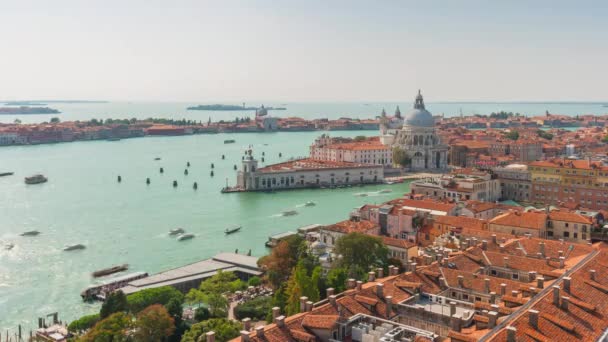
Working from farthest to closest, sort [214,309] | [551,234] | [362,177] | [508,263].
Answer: [362,177] < [551,234] < [214,309] < [508,263]

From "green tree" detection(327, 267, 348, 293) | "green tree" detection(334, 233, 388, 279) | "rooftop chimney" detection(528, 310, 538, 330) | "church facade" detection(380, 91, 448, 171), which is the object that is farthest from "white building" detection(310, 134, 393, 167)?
"rooftop chimney" detection(528, 310, 538, 330)

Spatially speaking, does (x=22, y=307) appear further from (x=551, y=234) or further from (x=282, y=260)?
(x=551, y=234)

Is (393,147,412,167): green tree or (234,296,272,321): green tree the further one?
(393,147,412,167): green tree

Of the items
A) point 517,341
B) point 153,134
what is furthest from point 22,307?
point 153,134

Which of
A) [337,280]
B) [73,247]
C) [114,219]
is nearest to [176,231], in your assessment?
[73,247]

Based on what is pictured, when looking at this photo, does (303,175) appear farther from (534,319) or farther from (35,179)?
(534,319)

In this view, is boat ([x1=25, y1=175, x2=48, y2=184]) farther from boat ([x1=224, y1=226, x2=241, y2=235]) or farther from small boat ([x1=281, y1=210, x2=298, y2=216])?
boat ([x1=224, y1=226, x2=241, y2=235])
